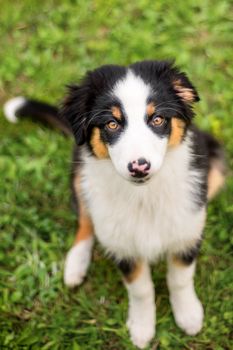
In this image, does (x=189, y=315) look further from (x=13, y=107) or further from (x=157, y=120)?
(x=13, y=107)

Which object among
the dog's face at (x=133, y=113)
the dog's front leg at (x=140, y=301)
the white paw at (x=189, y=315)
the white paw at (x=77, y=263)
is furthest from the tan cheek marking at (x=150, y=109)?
the white paw at (x=77, y=263)

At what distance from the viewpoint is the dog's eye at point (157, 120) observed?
256 centimetres

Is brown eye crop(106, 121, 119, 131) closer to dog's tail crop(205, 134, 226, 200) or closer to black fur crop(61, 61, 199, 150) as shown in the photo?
black fur crop(61, 61, 199, 150)

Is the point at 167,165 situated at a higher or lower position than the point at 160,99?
lower

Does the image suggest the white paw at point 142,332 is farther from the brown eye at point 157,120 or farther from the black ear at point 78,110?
the brown eye at point 157,120

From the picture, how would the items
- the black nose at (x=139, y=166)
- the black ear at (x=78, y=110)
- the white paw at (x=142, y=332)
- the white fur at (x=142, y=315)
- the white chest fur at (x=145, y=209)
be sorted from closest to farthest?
the black nose at (x=139, y=166)
the black ear at (x=78, y=110)
the white chest fur at (x=145, y=209)
the white fur at (x=142, y=315)
the white paw at (x=142, y=332)

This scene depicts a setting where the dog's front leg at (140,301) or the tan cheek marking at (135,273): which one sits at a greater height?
the tan cheek marking at (135,273)

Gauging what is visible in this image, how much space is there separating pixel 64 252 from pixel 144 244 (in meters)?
1.00

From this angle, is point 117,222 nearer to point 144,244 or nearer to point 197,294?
point 144,244

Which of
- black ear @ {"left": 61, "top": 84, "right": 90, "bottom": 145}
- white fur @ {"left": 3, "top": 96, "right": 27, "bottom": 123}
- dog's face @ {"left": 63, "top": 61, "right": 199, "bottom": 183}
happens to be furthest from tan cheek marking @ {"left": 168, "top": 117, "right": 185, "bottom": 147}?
white fur @ {"left": 3, "top": 96, "right": 27, "bottom": 123}

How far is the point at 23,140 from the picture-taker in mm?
4414

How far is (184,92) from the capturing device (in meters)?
2.70

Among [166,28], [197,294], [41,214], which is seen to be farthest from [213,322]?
[166,28]

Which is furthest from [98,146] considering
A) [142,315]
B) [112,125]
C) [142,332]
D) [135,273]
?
[142,332]
